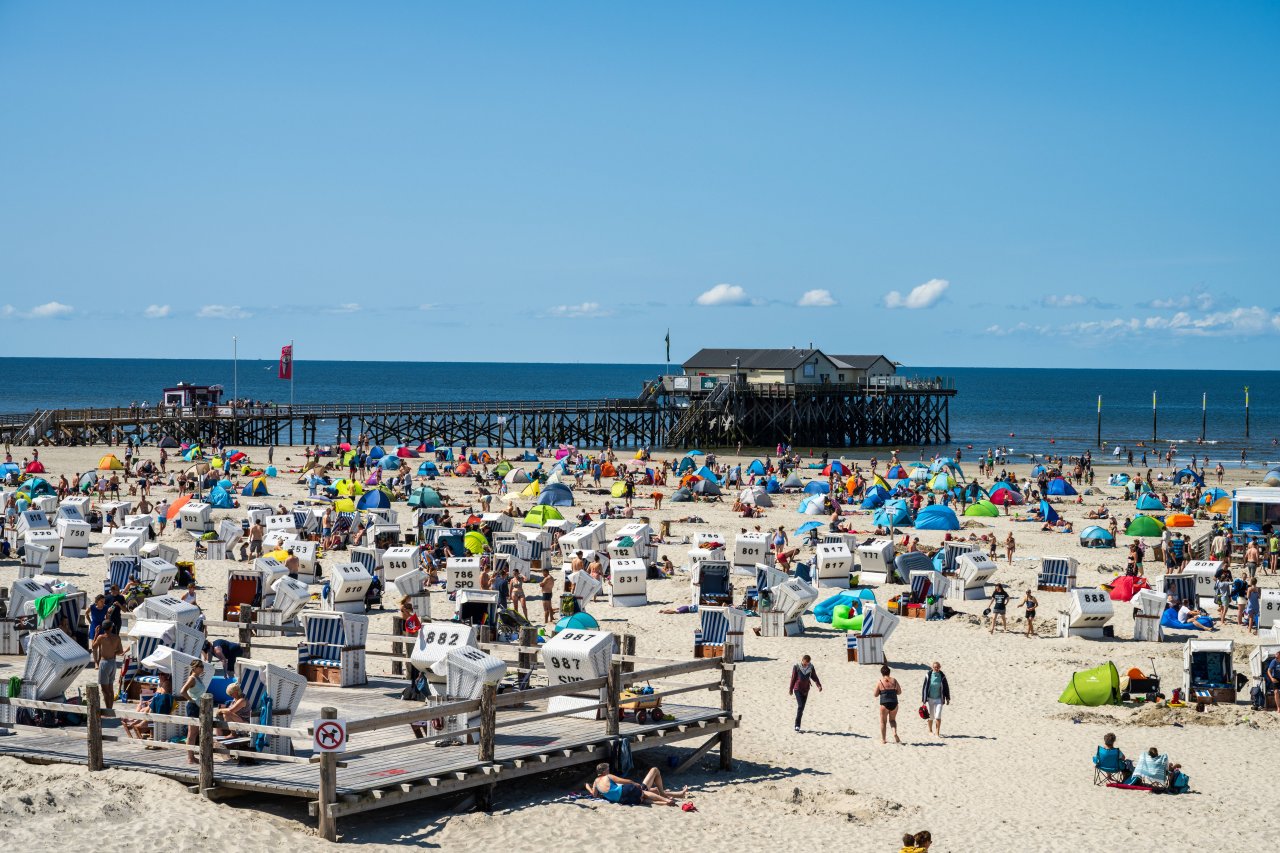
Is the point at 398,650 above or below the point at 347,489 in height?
below

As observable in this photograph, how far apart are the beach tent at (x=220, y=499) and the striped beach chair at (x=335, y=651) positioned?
2123 cm

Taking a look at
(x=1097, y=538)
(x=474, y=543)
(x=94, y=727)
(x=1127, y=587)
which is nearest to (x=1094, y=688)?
(x=1127, y=587)

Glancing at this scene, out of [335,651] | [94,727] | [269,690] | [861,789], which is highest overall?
[269,690]

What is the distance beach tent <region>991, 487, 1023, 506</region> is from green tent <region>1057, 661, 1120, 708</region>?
23.3 m

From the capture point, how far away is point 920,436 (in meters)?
76.2

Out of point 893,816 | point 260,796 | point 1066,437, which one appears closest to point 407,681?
point 260,796

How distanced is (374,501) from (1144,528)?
720 inches

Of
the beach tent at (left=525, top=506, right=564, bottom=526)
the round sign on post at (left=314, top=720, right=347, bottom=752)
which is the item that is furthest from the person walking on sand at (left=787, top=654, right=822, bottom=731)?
the beach tent at (left=525, top=506, right=564, bottom=526)

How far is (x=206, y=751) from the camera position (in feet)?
36.4

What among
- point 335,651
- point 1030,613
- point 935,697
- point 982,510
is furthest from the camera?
point 982,510

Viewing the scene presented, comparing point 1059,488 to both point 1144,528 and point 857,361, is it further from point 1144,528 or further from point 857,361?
point 857,361

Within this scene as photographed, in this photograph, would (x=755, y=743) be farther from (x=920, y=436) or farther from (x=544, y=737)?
(x=920, y=436)

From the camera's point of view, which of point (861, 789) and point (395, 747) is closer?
point (395, 747)

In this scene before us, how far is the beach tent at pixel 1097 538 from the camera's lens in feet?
107
